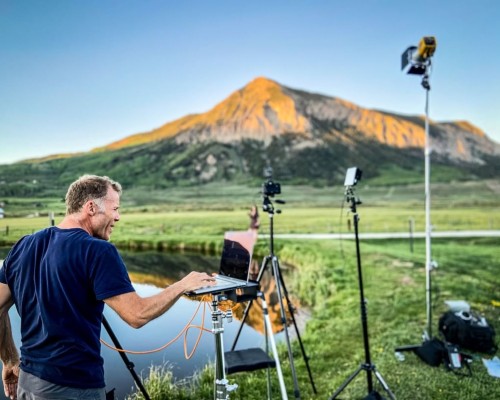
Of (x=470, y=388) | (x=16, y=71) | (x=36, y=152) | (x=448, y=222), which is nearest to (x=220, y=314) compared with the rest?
(x=470, y=388)

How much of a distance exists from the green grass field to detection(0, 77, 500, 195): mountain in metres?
4.00

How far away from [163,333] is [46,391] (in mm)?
4812

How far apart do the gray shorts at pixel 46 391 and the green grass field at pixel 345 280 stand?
2.71 metres

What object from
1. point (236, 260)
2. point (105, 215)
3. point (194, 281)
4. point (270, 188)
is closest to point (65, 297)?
point (105, 215)

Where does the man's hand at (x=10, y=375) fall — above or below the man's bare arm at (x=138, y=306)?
below

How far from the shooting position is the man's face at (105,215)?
1.69 m

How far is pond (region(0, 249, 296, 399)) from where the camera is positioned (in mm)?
4977

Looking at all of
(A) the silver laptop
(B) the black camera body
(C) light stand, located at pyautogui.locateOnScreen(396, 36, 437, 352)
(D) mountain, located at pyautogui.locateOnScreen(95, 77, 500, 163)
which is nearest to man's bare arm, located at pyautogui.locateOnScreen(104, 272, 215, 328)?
(A) the silver laptop

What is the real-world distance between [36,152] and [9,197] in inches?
79.9

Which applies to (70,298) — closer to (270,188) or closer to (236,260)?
(236,260)

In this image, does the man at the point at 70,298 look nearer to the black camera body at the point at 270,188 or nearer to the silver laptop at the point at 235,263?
the silver laptop at the point at 235,263

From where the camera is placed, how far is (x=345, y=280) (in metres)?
9.86

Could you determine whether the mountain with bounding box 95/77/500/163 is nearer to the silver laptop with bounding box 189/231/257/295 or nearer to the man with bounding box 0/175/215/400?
the silver laptop with bounding box 189/231/257/295

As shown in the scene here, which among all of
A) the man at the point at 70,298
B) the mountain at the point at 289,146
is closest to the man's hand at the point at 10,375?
the man at the point at 70,298
